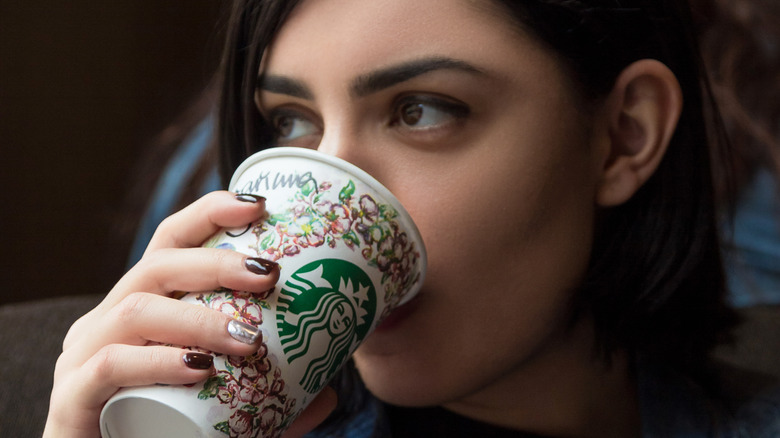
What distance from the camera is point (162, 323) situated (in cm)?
54

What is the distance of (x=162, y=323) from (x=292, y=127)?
366 mm

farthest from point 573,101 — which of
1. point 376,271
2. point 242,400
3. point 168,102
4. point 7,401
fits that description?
point 168,102

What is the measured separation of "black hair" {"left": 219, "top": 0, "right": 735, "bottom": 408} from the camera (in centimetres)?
79

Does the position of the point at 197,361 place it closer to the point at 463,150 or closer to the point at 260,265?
the point at 260,265

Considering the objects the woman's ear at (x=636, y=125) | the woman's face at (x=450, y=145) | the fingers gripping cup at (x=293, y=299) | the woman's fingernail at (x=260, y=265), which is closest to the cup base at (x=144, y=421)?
the fingers gripping cup at (x=293, y=299)

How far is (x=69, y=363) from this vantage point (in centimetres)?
60

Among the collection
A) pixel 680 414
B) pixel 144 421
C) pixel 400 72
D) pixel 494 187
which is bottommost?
pixel 680 414

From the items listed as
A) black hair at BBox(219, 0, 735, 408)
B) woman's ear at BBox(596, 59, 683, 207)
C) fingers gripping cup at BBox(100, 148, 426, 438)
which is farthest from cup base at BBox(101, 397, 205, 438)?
woman's ear at BBox(596, 59, 683, 207)

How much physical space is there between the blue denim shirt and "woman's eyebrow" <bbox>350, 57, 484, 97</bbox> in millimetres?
454

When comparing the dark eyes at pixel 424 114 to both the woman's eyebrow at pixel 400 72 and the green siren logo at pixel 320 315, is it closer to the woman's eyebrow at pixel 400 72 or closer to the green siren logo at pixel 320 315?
the woman's eyebrow at pixel 400 72

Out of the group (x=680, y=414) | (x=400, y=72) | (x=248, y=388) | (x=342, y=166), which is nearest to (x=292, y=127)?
(x=400, y=72)

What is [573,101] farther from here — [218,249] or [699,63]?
[218,249]

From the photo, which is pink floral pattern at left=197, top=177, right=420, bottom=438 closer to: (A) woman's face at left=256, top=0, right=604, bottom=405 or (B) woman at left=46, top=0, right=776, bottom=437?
(B) woman at left=46, top=0, right=776, bottom=437

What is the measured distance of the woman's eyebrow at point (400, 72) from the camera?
72 cm
